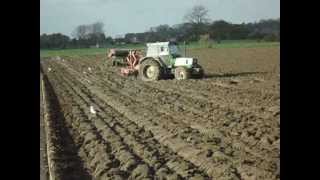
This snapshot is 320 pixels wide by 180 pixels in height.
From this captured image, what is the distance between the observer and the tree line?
5.16 meters

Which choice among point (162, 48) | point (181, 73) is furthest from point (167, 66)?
point (162, 48)

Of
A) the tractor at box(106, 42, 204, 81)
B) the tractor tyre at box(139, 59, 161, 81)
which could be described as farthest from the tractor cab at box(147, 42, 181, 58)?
the tractor tyre at box(139, 59, 161, 81)

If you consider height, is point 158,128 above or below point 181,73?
below

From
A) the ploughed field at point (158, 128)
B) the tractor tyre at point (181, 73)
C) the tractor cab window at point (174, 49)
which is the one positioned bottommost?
the ploughed field at point (158, 128)

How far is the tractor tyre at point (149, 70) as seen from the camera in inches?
333

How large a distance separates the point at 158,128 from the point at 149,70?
3.55m

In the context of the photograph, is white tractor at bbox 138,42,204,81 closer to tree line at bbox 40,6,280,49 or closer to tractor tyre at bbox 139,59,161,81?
tractor tyre at bbox 139,59,161,81

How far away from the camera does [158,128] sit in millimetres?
5754

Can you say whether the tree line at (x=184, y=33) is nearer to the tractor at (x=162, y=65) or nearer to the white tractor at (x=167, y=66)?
the tractor at (x=162, y=65)

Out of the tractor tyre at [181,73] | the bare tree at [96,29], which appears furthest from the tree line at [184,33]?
the tractor tyre at [181,73]

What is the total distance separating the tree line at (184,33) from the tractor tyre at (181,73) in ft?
11.3

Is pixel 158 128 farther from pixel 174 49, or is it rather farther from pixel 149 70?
pixel 149 70
